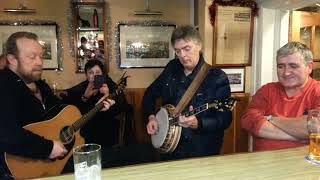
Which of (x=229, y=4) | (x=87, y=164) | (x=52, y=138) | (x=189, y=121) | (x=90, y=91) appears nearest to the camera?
(x=87, y=164)

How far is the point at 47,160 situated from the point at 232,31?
237 cm

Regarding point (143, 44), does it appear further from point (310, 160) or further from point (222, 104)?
point (310, 160)

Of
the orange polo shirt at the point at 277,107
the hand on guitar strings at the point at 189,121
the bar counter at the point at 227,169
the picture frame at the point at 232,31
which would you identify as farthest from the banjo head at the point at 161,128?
A: the picture frame at the point at 232,31

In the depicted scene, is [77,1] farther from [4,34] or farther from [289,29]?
[289,29]

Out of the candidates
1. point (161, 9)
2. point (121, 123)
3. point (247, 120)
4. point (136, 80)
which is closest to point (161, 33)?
point (161, 9)

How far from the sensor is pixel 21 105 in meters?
1.73

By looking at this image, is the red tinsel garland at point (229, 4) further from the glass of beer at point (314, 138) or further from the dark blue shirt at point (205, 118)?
the glass of beer at point (314, 138)

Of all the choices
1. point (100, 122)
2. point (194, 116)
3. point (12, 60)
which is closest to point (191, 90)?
point (194, 116)

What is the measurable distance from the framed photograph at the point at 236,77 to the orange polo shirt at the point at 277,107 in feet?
5.27

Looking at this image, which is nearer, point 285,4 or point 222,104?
point 222,104

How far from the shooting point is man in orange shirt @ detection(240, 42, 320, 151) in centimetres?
162

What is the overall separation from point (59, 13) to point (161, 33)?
1276mm

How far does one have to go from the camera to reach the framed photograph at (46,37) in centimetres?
371

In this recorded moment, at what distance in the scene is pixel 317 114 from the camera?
1280 millimetres
